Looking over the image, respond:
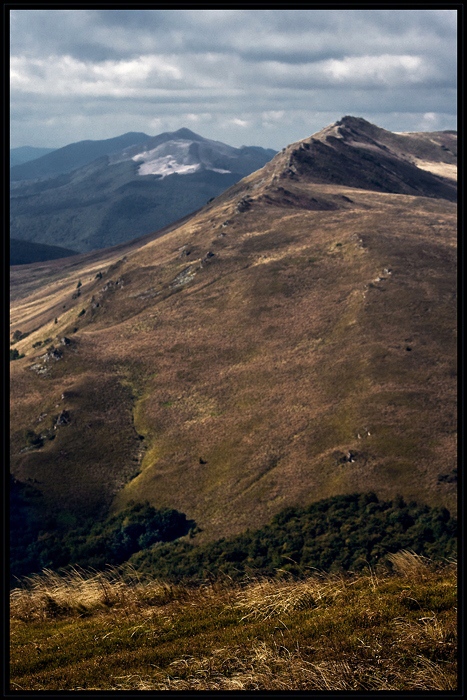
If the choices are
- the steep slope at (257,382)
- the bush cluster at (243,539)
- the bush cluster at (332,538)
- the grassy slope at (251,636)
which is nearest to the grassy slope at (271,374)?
the steep slope at (257,382)

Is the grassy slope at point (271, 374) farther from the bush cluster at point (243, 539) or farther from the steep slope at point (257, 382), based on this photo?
the bush cluster at point (243, 539)

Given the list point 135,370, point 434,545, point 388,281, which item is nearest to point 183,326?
point 135,370

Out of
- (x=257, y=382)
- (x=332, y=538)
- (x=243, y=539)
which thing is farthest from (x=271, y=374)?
(x=332, y=538)

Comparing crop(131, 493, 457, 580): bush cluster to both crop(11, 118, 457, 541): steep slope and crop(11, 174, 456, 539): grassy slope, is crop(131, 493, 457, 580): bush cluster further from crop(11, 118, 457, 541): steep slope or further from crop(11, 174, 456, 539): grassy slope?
crop(11, 174, 456, 539): grassy slope

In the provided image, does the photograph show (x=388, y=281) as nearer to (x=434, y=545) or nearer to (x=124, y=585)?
(x=434, y=545)

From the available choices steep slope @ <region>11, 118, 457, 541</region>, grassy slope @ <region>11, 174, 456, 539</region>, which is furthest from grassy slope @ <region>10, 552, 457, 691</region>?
steep slope @ <region>11, 118, 457, 541</region>

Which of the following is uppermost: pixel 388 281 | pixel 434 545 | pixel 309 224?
pixel 309 224
